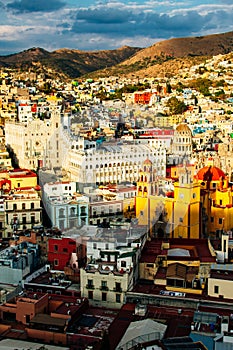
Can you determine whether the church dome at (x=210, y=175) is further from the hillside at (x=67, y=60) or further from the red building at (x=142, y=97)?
the hillside at (x=67, y=60)

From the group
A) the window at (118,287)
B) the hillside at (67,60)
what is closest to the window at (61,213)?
the window at (118,287)

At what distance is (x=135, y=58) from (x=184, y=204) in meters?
53.7

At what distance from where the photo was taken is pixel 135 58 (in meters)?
62.6

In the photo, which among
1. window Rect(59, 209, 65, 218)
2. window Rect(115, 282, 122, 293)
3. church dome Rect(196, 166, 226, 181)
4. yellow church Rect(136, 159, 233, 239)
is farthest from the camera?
church dome Rect(196, 166, 226, 181)

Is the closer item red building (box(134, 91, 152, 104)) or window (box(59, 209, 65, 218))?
window (box(59, 209, 65, 218))

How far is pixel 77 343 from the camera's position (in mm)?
6836

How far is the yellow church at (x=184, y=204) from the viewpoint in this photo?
33.2ft

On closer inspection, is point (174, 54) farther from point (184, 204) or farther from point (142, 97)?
point (184, 204)

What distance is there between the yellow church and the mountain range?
3918 cm

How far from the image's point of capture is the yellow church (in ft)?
33.2

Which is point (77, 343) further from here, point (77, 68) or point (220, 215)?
point (77, 68)

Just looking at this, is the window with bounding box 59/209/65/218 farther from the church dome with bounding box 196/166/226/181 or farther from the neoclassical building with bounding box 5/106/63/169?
the neoclassical building with bounding box 5/106/63/169

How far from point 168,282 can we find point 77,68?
55040 mm

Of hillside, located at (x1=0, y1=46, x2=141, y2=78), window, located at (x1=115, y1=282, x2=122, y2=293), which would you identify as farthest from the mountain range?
window, located at (x1=115, y1=282, x2=122, y2=293)
